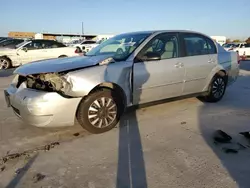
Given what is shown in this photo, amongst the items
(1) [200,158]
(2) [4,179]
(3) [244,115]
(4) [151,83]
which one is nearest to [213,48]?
(3) [244,115]

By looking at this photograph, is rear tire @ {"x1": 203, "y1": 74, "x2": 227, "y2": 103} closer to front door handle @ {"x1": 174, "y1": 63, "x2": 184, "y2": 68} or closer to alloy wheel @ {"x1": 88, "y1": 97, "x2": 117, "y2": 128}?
front door handle @ {"x1": 174, "y1": 63, "x2": 184, "y2": 68}

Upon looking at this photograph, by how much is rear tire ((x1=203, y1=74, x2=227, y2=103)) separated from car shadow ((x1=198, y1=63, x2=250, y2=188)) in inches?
5.3

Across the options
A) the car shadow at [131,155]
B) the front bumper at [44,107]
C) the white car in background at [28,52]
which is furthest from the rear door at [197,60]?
the white car in background at [28,52]

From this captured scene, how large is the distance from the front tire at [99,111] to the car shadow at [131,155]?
0.26 meters

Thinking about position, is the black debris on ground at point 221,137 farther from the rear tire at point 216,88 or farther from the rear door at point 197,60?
the rear tire at point 216,88

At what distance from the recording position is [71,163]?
2.94 meters

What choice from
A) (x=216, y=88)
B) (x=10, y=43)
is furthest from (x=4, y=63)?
(x=216, y=88)

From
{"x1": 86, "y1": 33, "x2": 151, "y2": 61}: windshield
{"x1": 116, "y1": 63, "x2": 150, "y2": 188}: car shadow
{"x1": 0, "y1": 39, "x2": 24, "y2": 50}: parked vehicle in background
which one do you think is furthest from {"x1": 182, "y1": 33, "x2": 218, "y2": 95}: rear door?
{"x1": 0, "y1": 39, "x2": 24, "y2": 50}: parked vehicle in background

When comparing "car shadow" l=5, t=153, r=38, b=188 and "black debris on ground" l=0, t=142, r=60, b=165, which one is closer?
"car shadow" l=5, t=153, r=38, b=188

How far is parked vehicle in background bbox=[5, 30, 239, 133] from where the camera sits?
3408 mm

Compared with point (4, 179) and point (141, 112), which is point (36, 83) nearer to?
point (4, 179)

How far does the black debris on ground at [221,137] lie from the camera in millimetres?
3499

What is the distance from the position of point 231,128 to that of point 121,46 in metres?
2.30

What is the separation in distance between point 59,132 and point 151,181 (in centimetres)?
189
